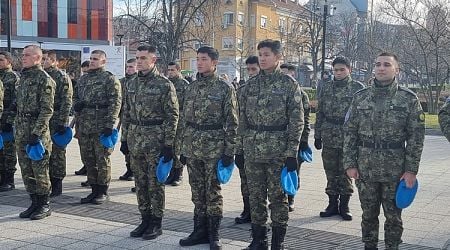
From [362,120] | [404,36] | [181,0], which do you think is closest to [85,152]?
[362,120]

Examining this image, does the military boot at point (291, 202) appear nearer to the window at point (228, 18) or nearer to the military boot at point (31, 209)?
the military boot at point (31, 209)

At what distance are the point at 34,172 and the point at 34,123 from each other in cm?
61

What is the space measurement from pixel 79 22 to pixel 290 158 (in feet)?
129

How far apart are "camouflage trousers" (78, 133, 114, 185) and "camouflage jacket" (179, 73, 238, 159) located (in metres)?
2.32

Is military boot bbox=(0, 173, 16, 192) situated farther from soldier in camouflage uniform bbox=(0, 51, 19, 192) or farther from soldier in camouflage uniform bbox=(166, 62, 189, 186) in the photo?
soldier in camouflage uniform bbox=(166, 62, 189, 186)

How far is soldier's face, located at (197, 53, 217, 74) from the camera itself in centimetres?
593

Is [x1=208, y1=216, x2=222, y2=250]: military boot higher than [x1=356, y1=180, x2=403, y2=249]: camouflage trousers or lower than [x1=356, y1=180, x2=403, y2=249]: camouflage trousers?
lower

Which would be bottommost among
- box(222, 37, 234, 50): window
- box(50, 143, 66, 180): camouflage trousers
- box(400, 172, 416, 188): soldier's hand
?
box(50, 143, 66, 180): camouflage trousers

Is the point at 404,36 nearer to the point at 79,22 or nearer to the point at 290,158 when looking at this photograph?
the point at 79,22

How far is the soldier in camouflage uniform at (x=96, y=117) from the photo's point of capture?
26.0 ft

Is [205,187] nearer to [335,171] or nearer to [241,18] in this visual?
[335,171]

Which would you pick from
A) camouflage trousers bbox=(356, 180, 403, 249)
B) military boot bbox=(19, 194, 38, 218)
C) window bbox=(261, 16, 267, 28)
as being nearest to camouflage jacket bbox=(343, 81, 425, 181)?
camouflage trousers bbox=(356, 180, 403, 249)

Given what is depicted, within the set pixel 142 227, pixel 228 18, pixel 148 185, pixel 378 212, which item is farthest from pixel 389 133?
pixel 228 18

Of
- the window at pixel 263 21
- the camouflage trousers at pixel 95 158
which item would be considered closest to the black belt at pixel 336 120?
the camouflage trousers at pixel 95 158
